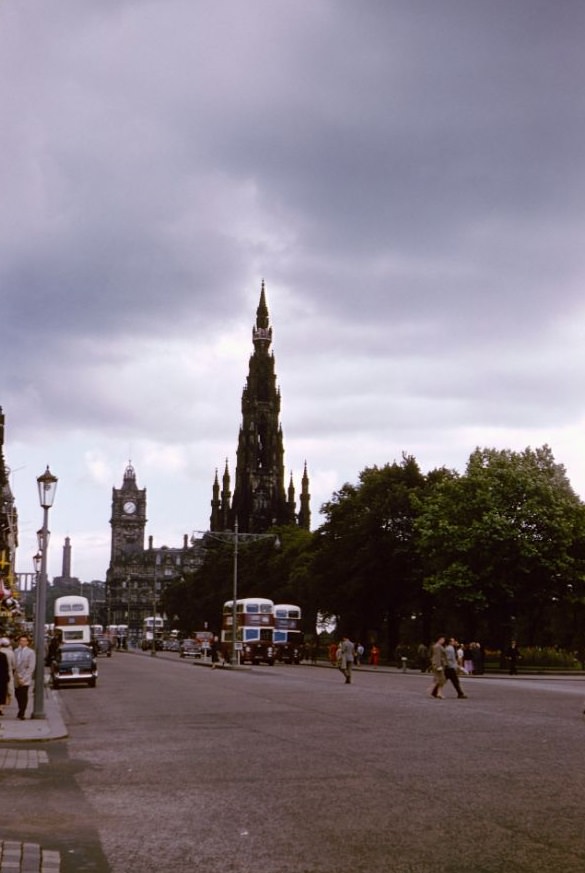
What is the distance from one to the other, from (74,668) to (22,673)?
17629mm

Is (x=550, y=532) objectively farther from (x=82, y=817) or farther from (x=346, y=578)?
(x=82, y=817)

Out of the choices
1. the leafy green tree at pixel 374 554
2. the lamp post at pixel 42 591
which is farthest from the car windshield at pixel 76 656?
the leafy green tree at pixel 374 554

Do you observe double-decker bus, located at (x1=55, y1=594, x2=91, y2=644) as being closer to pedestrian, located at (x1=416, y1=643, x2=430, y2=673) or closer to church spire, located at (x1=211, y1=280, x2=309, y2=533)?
pedestrian, located at (x1=416, y1=643, x2=430, y2=673)

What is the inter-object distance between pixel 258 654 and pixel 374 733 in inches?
2061

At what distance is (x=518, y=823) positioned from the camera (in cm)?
983

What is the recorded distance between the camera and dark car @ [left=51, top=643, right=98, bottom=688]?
136 feet

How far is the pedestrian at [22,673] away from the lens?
77.3ft

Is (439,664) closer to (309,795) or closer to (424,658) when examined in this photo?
(309,795)

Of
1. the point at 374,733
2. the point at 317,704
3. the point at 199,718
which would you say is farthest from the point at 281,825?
the point at 317,704

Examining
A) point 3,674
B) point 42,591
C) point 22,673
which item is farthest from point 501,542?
point 3,674

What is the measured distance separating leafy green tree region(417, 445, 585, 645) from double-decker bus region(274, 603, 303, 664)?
11241 mm

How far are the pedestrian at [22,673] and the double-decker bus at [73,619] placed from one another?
143ft

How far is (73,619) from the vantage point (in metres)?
69.4

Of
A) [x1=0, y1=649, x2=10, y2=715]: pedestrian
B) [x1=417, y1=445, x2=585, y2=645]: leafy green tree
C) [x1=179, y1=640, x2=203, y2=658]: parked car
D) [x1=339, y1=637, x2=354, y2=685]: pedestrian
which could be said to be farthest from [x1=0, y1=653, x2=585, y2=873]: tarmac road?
[x1=179, y1=640, x2=203, y2=658]: parked car
